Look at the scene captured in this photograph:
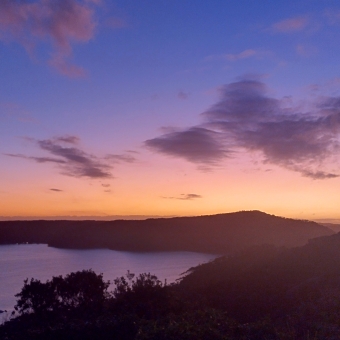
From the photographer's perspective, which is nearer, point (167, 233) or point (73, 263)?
point (73, 263)

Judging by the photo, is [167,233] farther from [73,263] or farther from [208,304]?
[208,304]

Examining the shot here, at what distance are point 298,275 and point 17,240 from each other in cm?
7310

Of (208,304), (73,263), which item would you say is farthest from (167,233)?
(208,304)

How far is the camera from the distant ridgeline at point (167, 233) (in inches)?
3295

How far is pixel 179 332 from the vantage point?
22.5 feet

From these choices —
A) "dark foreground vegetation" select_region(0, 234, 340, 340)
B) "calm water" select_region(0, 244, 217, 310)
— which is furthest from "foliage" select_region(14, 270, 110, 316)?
"calm water" select_region(0, 244, 217, 310)

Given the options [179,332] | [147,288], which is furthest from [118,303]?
[179,332]

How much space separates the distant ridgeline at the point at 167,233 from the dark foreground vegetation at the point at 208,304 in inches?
2086

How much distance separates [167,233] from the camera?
9150 cm

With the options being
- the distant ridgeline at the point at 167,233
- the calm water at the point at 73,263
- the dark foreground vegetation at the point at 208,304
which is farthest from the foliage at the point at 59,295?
the distant ridgeline at the point at 167,233

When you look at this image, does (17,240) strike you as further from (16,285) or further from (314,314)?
(314,314)

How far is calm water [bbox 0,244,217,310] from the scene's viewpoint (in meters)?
44.9

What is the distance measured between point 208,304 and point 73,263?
4938cm

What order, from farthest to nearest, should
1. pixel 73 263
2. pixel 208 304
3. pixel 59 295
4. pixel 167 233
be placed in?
pixel 167 233 → pixel 73 263 → pixel 208 304 → pixel 59 295
